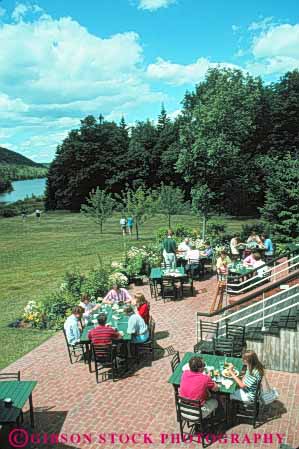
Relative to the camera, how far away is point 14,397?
7.02 metres

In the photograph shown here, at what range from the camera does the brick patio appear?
7.21m

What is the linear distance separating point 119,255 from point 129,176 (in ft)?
102

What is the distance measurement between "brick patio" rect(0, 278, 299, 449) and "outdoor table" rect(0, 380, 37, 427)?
697 millimetres

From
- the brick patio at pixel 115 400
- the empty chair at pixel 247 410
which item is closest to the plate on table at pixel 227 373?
the empty chair at pixel 247 410

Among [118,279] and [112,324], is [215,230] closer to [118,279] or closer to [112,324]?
[118,279]

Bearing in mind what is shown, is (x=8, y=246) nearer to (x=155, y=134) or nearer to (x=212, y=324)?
(x=212, y=324)

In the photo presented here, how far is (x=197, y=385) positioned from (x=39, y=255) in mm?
21096

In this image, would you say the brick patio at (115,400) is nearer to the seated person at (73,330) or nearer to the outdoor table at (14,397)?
the seated person at (73,330)

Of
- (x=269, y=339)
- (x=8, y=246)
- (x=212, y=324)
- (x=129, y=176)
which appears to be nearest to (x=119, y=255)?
(x=8, y=246)

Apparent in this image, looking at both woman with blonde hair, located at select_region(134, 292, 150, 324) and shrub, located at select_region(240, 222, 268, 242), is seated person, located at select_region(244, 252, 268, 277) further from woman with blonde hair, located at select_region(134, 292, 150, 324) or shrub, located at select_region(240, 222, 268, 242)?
shrub, located at select_region(240, 222, 268, 242)

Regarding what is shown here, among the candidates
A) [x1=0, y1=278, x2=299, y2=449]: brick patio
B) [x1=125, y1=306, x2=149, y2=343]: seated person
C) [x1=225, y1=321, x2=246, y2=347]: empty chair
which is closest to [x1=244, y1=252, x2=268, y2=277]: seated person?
[x1=0, y1=278, x2=299, y2=449]: brick patio

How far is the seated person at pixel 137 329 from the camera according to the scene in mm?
9625

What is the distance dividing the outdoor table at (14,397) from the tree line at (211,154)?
15089 millimetres

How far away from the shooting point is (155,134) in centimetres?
5662
